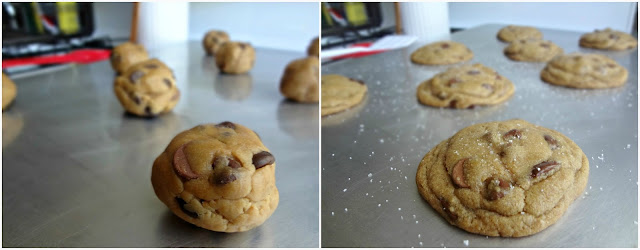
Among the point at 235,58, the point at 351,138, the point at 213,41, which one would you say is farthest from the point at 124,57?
the point at 351,138

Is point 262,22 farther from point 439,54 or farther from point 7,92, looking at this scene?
point 7,92

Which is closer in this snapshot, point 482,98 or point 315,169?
point 315,169

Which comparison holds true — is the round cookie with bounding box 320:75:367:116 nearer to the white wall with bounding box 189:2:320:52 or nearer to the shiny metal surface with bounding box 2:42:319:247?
the shiny metal surface with bounding box 2:42:319:247

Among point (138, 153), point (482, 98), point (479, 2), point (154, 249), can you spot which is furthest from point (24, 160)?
point (479, 2)

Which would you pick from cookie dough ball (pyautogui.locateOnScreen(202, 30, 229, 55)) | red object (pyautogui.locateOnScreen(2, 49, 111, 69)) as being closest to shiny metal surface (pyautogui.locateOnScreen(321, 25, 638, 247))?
cookie dough ball (pyautogui.locateOnScreen(202, 30, 229, 55))

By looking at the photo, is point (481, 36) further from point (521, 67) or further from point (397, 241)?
point (397, 241)

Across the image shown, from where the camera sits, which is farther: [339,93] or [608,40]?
[608,40]
